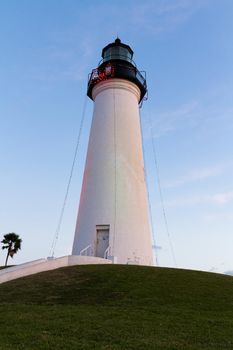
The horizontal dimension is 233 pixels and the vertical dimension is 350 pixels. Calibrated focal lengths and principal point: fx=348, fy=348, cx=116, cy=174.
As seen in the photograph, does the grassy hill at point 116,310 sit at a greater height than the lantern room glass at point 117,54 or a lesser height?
lesser

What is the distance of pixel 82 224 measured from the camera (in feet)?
74.2

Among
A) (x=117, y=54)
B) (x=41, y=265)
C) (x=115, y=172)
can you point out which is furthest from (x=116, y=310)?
(x=117, y=54)

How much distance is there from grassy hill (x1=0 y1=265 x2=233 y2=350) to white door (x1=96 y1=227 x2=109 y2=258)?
14.1ft

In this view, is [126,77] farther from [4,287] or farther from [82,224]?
[4,287]

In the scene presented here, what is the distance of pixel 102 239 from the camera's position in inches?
860

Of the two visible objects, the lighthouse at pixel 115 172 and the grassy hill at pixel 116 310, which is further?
the lighthouse at pixel 115 172

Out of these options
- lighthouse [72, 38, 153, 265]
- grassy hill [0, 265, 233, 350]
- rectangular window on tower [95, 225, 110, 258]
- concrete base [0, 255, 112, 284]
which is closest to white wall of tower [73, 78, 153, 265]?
lighthouse [72, 38, 153, 265]

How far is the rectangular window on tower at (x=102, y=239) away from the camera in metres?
21.7

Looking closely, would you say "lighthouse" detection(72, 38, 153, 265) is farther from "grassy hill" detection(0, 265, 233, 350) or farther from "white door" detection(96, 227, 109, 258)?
"grassy hill" detection(0, 265, 233, 350)

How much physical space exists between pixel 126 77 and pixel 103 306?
18.7 meters

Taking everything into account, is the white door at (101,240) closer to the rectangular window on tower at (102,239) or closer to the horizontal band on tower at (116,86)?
the rectangular window on tower at (102,239)

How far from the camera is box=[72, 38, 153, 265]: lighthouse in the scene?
21812 mm

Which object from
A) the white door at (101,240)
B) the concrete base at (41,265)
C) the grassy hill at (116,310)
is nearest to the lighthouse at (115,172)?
the white door at (101,240)

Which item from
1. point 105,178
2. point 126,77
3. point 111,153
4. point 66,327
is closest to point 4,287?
point 66,327
